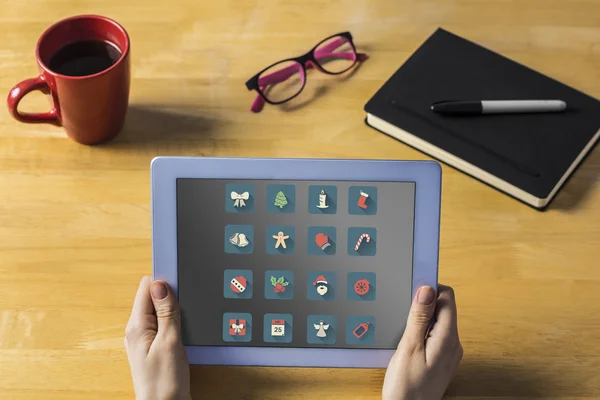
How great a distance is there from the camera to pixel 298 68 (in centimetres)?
115

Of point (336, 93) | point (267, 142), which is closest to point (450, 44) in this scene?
point (336, 93)

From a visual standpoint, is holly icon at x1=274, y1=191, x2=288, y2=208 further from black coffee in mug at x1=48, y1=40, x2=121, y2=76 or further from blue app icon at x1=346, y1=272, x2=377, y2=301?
black coffee in mug at x1=48, y1=40, x2=121, y2=76

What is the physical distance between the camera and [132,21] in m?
1.21

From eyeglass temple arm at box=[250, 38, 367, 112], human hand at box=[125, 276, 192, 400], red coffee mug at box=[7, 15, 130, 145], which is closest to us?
human hand at box=[125, 276, 192, 400]

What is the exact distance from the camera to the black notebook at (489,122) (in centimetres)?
101

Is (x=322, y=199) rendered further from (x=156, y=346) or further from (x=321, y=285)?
(x=156, y=346)

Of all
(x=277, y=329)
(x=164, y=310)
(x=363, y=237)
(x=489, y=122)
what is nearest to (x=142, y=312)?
(x=164, y=310)

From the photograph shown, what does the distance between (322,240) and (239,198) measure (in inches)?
3.9

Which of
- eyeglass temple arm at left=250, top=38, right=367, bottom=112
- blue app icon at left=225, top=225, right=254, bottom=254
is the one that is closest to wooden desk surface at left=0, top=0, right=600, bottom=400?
eyeglass temple arm at left=250, top=38, right=367, bottom=112

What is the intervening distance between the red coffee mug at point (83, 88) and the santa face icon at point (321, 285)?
0.36 metres

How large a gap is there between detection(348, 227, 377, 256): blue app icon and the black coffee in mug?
388 millimetres

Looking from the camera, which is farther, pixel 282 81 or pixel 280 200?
pixel 282 81

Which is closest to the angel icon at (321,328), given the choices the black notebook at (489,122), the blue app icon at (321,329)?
the blue app icon at (321,329)

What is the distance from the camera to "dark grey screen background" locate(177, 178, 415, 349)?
2.84ft
